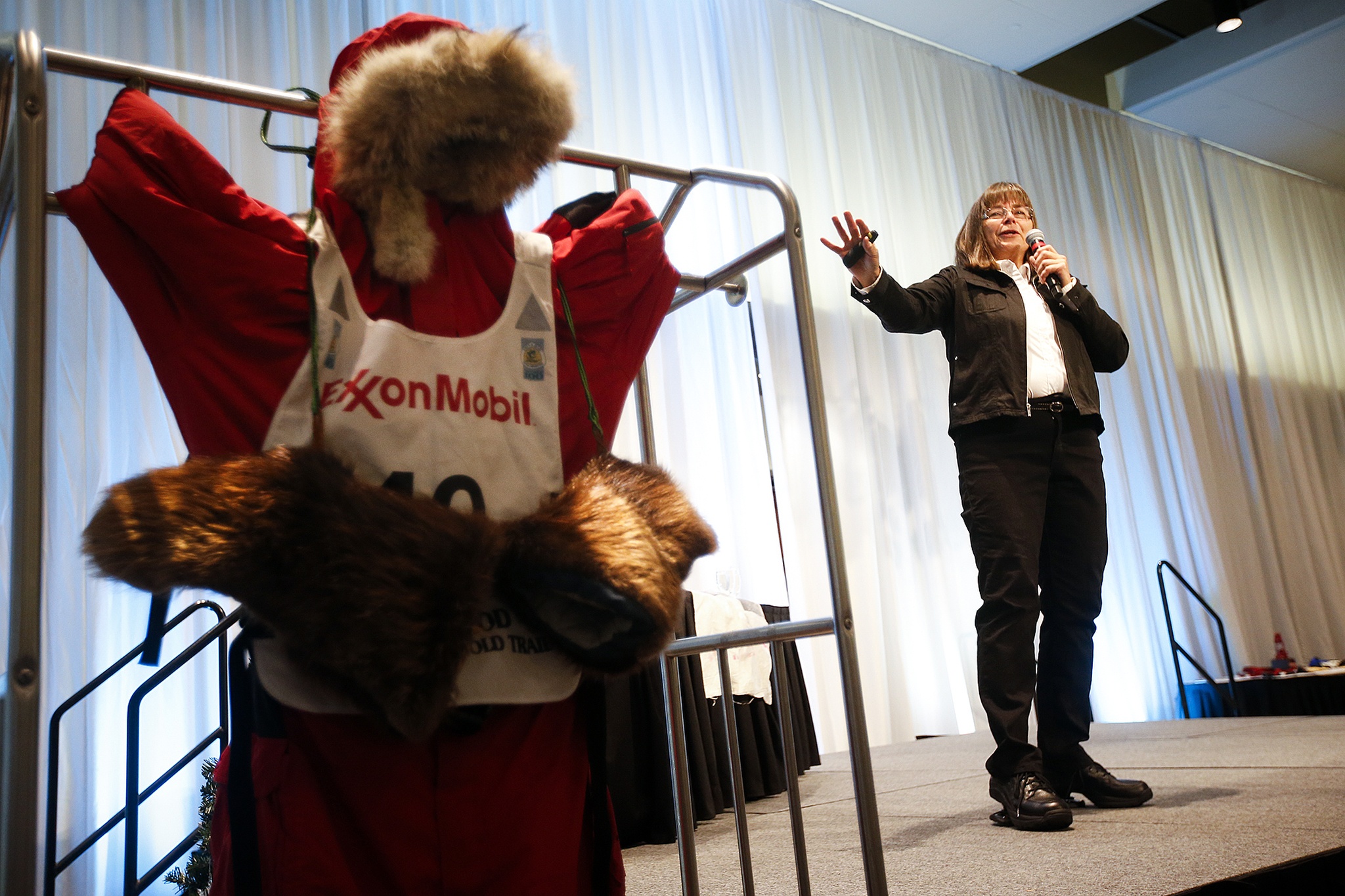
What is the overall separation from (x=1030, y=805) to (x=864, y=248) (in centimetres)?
112

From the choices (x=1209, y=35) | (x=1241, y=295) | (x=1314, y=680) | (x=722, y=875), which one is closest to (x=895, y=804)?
(x=722, y=875)

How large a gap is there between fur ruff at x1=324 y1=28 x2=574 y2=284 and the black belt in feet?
4.75

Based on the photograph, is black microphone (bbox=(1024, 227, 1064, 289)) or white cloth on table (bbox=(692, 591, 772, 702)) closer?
black microphone (bbox=(1024, 227, 1064, 289))

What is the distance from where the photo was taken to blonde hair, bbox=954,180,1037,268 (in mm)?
2391

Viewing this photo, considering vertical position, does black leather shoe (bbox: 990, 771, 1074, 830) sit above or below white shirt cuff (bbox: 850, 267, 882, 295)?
below

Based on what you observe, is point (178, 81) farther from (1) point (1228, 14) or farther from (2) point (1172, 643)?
(1) point (1228, 14)

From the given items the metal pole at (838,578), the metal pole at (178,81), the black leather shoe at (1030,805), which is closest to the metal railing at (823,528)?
the metal pole at (838,578)

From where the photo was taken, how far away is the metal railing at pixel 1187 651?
5.39 metres

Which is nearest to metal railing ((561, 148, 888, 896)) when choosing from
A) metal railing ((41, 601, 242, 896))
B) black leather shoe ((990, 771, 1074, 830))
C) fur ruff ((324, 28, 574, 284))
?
fur ruff ((324, 28, 574, 284))

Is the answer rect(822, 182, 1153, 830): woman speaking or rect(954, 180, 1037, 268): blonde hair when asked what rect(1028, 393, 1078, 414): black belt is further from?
rect(954, 180, 1037, 268): blonde hair

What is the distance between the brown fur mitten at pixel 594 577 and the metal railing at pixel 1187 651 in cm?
522

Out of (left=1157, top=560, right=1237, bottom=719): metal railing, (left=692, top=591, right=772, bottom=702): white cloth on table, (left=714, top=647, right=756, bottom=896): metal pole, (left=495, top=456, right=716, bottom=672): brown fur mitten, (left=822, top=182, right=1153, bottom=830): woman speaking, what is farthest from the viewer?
(left=1157, top=560, right=1237, bottom=719): metal railing

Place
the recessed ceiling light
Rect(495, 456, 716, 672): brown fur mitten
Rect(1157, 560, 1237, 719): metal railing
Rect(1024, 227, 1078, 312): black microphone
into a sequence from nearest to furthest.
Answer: Rect(495, 456, 716, 672): brown fur mitten
Rect(1024, 227, 1078, 312): black microphone
Rect(1157, 560, 1237, 719): metal railing
the recessed ceiling light

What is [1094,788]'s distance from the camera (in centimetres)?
213
